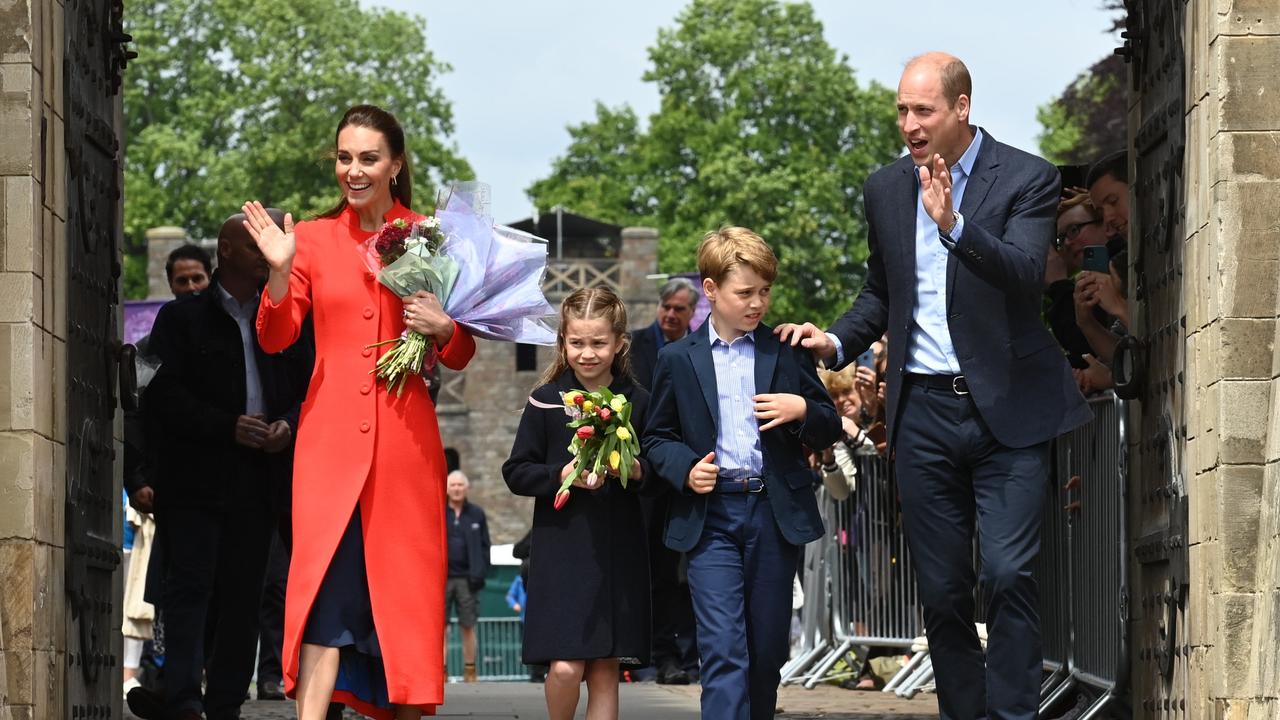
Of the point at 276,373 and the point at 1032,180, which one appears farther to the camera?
the point at 276,373

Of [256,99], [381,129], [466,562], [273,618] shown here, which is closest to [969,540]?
[381,129]

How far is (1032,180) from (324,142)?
5440 cm

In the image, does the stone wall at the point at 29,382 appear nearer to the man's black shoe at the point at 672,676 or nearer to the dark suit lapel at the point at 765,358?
the dark suit lapel at the point at 765,358

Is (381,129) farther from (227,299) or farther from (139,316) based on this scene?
(139,316)

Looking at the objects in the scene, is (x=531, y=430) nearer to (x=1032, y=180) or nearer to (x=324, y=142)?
(x=1032, y=180)

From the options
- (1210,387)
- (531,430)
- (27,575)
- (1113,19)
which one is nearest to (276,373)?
(531,430)

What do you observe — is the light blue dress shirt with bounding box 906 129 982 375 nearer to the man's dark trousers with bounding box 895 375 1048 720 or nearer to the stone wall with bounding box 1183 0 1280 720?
the man's dark trousers with bounding box 895 375 1048 720

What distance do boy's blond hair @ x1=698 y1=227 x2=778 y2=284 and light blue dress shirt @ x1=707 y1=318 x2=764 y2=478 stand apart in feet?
0.76

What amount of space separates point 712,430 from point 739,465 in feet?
0.52

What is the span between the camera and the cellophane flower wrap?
7.59 m

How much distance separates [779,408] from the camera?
7738 millimetres

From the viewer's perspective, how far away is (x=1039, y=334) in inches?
297

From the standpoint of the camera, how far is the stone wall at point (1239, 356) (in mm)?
7004

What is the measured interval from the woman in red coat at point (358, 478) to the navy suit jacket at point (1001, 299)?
1513 millimetres
